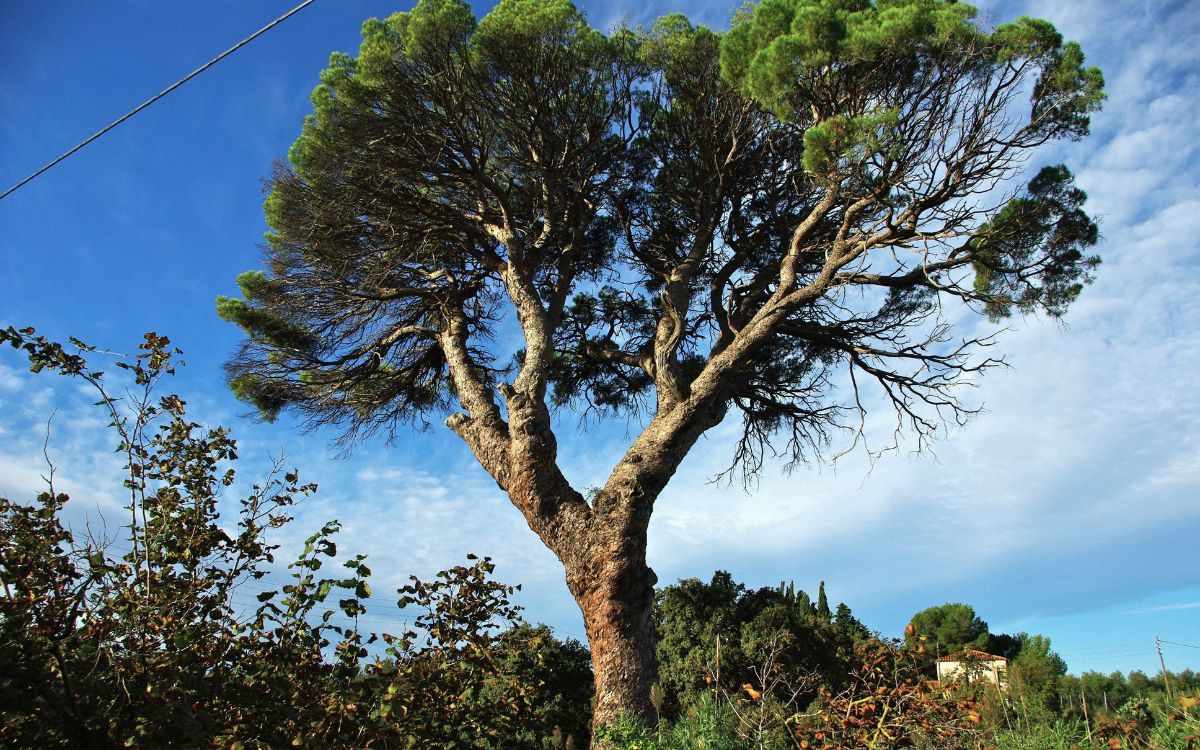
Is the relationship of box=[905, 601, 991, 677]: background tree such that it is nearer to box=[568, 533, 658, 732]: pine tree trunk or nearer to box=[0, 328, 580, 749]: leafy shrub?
box=[568, 533, 658, 732]: pine tree trunk

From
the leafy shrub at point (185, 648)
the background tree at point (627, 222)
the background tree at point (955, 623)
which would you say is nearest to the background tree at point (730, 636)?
the background tree at point (627, 222)

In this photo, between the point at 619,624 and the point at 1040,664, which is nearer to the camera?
the point at 619,624

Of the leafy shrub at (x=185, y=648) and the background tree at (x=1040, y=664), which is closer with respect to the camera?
the leafy shrub at (x=185, y=648)

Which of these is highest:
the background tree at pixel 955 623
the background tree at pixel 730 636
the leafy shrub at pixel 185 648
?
the background tree at pixel 955 623

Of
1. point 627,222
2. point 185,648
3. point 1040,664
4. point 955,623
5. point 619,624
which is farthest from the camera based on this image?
point 955,623

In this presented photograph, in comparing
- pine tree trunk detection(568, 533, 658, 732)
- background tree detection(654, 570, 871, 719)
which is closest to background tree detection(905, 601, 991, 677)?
background tree detection(654, 570, 871, 719)

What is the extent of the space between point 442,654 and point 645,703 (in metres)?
3.45

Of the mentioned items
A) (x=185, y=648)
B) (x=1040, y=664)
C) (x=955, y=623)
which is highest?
(x=955, y=623)

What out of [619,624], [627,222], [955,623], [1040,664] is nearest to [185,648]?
[619,624]

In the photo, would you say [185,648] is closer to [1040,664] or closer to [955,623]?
[1040,664]

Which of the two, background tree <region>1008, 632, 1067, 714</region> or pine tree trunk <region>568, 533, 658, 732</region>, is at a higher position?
background tree <region>1008, 632, 1067, 714</region>

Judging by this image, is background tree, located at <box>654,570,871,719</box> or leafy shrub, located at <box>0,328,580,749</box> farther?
background tree, located at <box>654,570,871,719</box>

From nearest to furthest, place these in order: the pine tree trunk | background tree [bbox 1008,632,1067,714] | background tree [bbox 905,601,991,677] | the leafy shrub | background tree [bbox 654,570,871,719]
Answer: the leafy shrub < the pine tree trunk < background tree [bbox 654,570,871,719] < background tree [bbox 1008,632,1067,714] < background tree [bbox 905,601,991,677]

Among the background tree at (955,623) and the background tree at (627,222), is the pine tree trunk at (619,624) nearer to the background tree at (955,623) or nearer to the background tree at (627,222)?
the background tree at (627,222)
